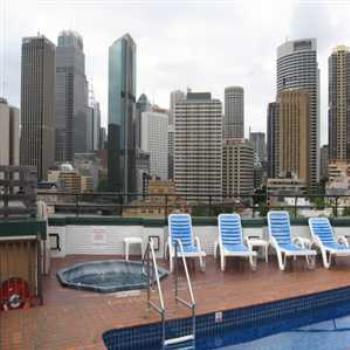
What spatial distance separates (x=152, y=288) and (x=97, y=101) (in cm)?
4963

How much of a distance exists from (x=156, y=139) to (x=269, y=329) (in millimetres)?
46514

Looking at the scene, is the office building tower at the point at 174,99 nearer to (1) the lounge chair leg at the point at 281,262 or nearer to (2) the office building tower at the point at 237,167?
(2) the office building tower at the point at 237,167

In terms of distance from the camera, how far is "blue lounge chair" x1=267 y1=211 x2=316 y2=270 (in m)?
7.64

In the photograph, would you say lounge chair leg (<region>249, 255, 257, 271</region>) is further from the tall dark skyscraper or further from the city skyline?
the tall dark skyscraper

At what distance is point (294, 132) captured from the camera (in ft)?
195

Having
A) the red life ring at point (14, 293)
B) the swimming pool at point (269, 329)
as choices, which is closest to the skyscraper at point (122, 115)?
the swimming pool at point (269, 329)

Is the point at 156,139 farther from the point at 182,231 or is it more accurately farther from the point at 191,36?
the point at 182,231

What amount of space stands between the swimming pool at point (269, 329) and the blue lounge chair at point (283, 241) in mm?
1597

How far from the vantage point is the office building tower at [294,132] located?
55.7m

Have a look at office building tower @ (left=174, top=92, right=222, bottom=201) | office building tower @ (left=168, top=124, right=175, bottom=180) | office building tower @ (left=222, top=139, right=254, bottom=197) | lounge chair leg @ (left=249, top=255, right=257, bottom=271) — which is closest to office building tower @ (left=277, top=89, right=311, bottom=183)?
office building tower @ (left=174, top=92, right=222, bottom=201)

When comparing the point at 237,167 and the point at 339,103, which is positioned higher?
the point at 339,103

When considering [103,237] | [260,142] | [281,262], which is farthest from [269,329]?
[260,142]

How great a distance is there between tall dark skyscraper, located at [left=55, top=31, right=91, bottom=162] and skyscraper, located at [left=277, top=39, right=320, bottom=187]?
29.5 meters

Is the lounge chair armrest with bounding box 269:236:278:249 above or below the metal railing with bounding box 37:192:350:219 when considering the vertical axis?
below
